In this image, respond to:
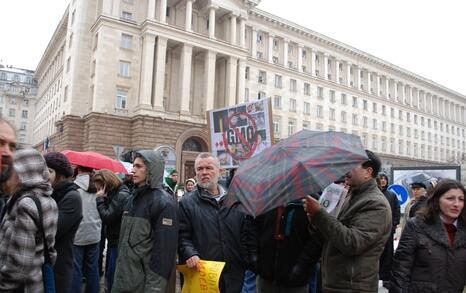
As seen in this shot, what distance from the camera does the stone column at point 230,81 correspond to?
35812 millimetres

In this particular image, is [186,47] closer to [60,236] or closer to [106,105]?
[106,105]

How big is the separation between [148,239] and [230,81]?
33.0 meters

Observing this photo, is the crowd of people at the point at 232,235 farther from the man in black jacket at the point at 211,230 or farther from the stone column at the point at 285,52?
the stone column at the point at 285,52

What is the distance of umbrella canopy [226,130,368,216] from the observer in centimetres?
273

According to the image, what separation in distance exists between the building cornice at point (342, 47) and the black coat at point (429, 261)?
4051 centimetres

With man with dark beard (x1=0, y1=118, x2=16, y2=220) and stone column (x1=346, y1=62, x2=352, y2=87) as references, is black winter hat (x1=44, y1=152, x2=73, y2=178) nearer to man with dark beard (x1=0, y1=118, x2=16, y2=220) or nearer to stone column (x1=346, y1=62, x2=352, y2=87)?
man with dark beard (x1=0, y1=118, x2=16, y2=220)

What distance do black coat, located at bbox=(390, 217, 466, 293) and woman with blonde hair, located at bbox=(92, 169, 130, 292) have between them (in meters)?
3.28

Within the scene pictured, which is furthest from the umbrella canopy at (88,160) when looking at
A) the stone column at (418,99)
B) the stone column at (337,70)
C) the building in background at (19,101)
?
the building in background at (19,101)

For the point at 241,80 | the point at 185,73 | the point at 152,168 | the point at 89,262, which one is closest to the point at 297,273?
the point at 152,168

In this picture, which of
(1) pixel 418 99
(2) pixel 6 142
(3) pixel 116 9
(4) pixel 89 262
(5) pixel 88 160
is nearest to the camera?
(2) pixel 6 142

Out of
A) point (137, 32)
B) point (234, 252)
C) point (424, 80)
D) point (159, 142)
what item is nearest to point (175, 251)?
point (234, 252)

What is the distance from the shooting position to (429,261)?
11.0 feet

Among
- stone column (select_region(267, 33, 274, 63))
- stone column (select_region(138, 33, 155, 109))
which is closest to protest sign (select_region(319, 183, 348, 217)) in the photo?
stone column (select_region(138, 33, 155, 109))

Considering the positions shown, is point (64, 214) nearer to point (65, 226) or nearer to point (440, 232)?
point (65, 226)
